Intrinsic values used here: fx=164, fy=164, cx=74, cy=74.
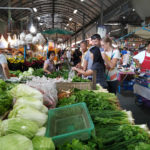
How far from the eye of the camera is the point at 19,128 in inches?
47.8

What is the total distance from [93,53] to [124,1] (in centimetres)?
734

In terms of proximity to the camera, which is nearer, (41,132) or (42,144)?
(42,144)

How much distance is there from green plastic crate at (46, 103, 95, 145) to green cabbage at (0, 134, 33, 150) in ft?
0.86

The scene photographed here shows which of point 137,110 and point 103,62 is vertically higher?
point 103,62

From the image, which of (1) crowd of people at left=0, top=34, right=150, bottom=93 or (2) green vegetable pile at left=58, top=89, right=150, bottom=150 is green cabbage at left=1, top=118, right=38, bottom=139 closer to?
(2) green vegetable pile at left=58, top=89, right=150, bottom=150

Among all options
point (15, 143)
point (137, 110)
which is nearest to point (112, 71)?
point (137, 110)

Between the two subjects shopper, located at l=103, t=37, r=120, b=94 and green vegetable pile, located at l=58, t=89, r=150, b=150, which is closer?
green vegetable pile, located at l=58, t=89, r=150, b=150

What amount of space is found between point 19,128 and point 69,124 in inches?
18.7

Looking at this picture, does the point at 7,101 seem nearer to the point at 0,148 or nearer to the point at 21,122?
the point at 21,122

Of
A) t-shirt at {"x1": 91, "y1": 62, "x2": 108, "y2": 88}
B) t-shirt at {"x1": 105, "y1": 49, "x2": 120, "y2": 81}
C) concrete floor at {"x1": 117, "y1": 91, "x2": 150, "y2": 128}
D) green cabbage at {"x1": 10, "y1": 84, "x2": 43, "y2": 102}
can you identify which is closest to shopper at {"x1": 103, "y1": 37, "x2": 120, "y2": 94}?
t-shirt at {"x1": 105, "y1": 49, "x2": 120, "y2": 81}

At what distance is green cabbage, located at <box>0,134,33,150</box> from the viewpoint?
38.5 inches

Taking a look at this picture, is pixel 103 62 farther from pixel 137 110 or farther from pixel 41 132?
pixel 137 110

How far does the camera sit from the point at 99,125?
1797 millimetres

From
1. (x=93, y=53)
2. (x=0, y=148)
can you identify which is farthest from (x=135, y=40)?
(x=0, y=148)
